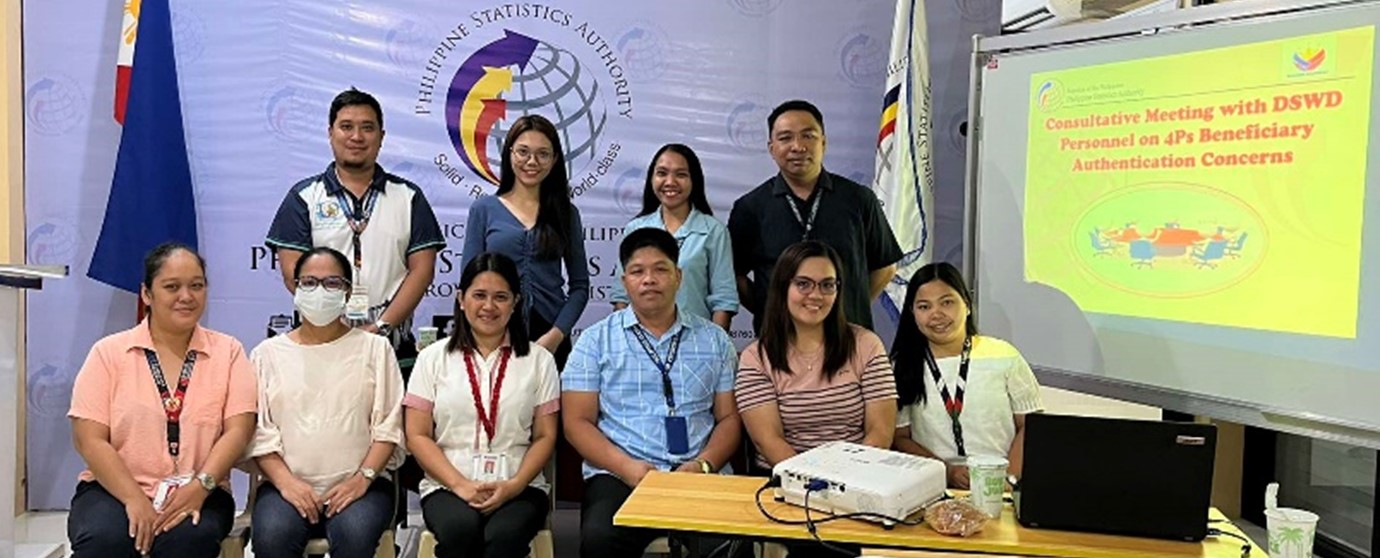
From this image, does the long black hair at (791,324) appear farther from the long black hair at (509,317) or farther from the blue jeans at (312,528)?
the blue jeans at (312,528)

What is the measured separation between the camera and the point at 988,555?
2055 millimetres

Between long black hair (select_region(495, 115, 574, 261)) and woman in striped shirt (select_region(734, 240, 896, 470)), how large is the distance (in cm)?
77

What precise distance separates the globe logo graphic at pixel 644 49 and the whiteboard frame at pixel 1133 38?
1.31m

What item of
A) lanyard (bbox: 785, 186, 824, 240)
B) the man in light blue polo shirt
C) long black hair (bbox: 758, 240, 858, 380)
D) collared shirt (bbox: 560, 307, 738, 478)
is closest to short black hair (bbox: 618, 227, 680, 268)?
the man in light blue polo shirt

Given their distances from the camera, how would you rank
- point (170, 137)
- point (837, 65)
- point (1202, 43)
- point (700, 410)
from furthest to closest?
point (837, 65) < point (170, 137) < point (700, 410) < point (1202, 43)

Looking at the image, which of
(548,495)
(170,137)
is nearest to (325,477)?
(548,495)

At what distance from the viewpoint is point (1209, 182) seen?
9.63 feet

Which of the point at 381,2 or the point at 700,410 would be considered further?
A: the point at 381,2

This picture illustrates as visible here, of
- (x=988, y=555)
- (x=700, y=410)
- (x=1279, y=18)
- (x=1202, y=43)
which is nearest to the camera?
(x=988, y=555)

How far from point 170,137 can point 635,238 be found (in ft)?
6.56

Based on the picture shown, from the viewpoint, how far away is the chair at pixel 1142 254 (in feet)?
10.1

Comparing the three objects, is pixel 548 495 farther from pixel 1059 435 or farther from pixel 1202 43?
pixel 1202 43

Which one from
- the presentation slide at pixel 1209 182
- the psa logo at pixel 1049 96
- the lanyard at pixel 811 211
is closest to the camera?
the presentation slide at pixel 1209 182

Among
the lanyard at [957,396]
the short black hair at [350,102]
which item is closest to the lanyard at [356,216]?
the short black hair at [350,102]
